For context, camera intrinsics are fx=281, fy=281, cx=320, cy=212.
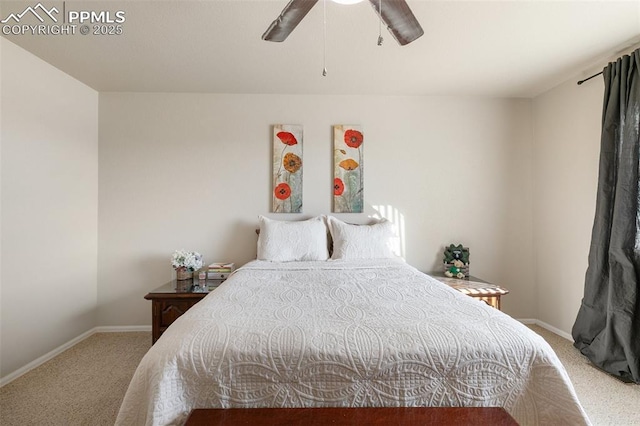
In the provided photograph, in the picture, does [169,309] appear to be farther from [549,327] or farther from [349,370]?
[549,327]

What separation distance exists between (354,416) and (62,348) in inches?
115

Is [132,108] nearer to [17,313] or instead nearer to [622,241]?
[17,313]

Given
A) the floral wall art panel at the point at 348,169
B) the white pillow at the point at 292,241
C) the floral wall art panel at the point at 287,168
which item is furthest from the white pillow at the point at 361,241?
the floral wall art panel at the point at 287,168

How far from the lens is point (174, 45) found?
212 centimetres

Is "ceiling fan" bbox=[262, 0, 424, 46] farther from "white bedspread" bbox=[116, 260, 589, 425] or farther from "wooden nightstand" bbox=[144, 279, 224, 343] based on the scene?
"wooden nightstand" bbox=[144, 279, 224, 343]

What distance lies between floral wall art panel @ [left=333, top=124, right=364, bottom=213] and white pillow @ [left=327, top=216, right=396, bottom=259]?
32 cm

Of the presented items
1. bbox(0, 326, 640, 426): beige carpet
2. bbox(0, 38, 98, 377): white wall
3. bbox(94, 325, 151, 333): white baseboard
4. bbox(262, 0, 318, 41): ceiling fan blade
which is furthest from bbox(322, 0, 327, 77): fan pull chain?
bbox(94, 325, 151, 333): white baseboard

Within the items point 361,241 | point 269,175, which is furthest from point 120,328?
point 361,241

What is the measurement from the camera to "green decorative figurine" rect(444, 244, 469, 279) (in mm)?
2831

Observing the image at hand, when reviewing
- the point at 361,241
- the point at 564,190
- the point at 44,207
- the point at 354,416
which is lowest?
the point at 354,416

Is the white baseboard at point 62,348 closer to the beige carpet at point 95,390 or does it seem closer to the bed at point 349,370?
the beige carpet at point 95,390

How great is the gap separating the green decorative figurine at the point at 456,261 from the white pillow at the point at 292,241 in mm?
1305

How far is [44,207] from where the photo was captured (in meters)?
2.34

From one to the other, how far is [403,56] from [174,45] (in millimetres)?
1778
